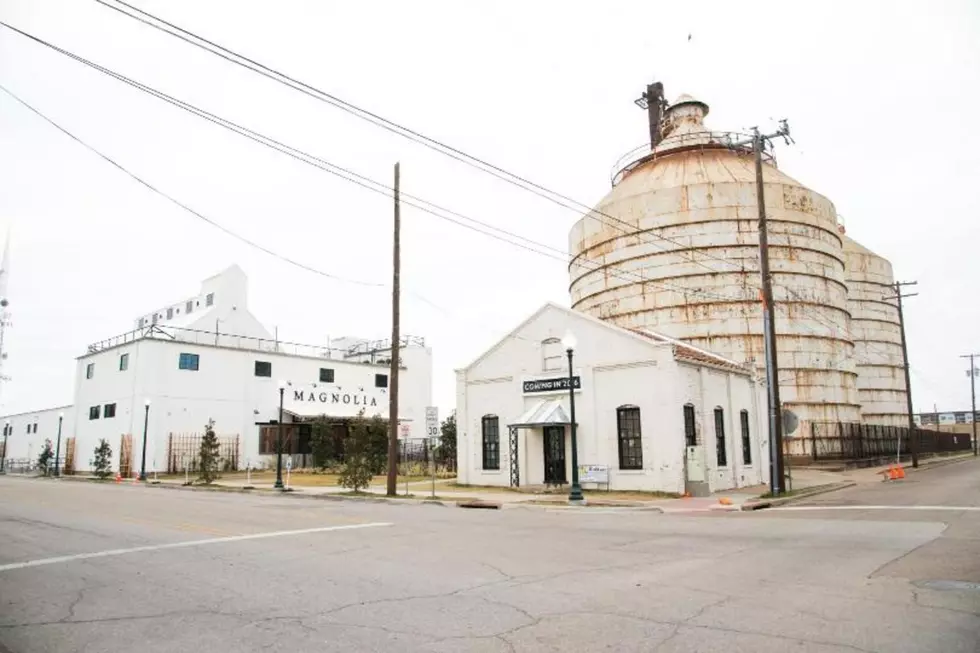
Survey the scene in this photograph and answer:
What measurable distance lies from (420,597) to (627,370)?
18.5 metres

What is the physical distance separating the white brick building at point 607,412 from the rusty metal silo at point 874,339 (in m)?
37.4

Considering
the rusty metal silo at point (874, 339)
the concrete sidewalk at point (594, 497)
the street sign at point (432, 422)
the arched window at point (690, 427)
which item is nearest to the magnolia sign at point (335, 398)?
the concrete sidewalk at point (594, 497)

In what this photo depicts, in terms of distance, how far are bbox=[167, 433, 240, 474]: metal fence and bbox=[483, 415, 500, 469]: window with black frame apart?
21.6 meters

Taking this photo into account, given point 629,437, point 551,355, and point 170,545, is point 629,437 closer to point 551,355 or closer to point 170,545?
point 551,355

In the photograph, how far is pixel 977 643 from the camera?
5738 mm

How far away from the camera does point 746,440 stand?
97.5ft

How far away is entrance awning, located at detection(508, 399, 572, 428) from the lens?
25047 mm

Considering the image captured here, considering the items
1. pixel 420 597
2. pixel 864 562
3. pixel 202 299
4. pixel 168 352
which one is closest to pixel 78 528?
pixel 420 597

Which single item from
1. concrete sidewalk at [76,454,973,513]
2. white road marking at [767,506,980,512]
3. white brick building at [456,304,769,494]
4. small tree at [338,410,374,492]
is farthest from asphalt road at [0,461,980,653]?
small tree at [338,410,374,492]

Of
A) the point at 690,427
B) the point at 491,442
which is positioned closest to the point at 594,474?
the point at 690,427

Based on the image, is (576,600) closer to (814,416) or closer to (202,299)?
(814,416)

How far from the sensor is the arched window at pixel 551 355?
2684 centimetres

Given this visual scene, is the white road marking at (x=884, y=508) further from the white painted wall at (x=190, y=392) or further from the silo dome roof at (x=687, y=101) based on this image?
the silo dome roof at (x=687, y=101)

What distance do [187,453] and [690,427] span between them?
3299 cm
